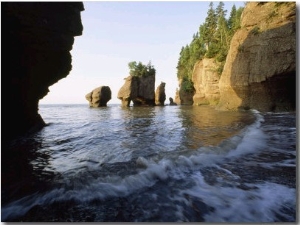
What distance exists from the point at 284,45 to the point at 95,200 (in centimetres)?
1462

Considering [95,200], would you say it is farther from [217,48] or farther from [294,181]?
[217,48]

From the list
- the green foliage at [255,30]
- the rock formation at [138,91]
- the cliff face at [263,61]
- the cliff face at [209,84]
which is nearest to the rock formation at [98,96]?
the rock formation at [138,91]

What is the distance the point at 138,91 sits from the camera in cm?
3784

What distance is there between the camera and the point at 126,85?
36969mm

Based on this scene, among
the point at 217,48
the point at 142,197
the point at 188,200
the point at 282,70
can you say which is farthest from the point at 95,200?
the point at 217,48

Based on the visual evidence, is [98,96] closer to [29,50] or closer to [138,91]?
[138,91]

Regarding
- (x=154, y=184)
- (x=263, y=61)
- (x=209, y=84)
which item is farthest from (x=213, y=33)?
(x=154, y=184)

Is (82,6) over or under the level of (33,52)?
over

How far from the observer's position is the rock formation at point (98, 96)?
3697cm

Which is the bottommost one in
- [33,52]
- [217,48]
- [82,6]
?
[33,52]

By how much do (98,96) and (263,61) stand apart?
2730 centimetres

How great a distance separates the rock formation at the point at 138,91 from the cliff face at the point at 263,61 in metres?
20.4

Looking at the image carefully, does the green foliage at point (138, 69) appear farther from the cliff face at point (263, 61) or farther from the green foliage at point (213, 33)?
the cliff face at point (263, 61)

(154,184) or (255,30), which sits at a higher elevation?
(255,30)
